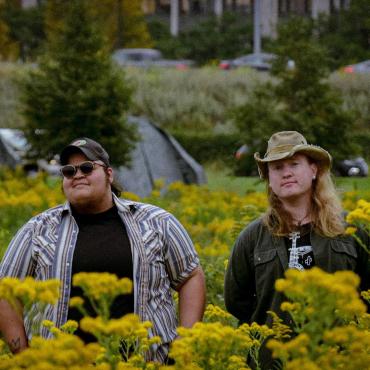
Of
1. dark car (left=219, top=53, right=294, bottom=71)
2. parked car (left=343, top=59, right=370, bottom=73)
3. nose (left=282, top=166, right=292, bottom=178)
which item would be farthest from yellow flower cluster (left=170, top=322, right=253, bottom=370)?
dark car (left=219, top=53, right=294, bottom=71)

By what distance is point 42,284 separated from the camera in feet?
11.1

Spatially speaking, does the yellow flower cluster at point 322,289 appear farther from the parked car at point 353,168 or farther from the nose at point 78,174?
the parked car at point 353,168

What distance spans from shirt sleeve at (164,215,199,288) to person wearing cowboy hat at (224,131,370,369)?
22cm

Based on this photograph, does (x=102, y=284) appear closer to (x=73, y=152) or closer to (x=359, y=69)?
(x=73, y=152)

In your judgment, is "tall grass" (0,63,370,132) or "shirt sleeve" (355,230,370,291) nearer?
"shirt sleeve" (355,230,370,291)

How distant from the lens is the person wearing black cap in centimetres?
484

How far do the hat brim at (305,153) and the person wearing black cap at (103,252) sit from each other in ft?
1.44

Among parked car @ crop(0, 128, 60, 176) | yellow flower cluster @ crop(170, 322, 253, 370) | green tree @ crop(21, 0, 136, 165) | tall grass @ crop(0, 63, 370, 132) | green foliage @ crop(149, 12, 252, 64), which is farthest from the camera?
green foliage @ crop(149, 12, 252, 64)

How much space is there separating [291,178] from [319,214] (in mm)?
180

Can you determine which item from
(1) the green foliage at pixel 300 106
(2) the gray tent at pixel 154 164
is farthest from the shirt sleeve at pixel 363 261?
(2) the gray tent at pixel 154 164

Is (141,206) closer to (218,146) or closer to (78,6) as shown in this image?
(78,6)

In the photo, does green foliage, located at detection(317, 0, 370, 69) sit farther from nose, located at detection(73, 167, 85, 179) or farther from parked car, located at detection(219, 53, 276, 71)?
nose, located at detection(73, 167, 85, 179)

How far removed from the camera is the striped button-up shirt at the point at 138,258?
15.9 feet

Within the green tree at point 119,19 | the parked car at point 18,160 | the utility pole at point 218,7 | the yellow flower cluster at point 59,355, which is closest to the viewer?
the yellow flower cluster at point 59,355
